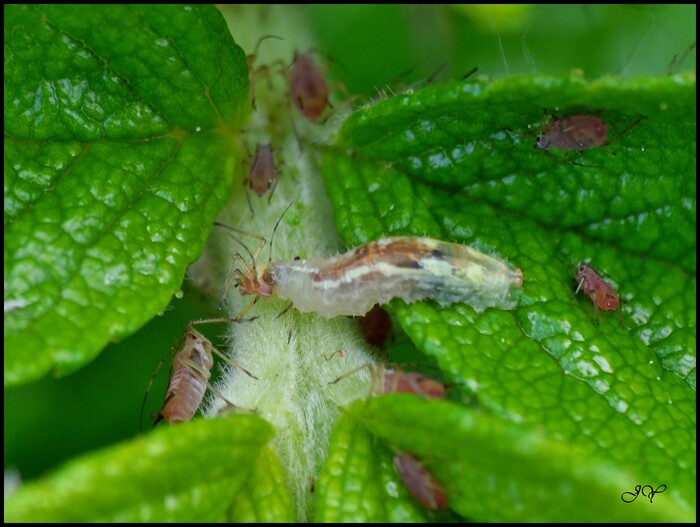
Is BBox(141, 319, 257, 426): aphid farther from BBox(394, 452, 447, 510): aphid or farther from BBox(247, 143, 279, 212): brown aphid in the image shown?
BBox(394, 452, 447, 510): aphid

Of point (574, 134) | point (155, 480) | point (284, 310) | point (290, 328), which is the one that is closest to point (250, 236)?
point (284, 310)

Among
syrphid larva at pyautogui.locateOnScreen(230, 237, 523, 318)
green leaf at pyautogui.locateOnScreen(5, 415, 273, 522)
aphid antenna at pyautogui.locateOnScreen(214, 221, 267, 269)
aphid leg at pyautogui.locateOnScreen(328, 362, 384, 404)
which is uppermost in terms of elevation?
aphid antenna at pyautogui.locateOnScreen(214, 221, 267, 269)

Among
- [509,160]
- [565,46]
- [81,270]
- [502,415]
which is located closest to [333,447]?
[502,415]

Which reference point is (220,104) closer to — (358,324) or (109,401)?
(358,324)

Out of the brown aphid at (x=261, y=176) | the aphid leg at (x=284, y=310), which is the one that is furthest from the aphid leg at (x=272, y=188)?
the aphid leg at (x=284, y=310)

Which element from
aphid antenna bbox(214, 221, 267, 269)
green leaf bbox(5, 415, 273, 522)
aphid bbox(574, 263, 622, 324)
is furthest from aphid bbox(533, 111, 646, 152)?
green leaf bbox(5, 415, 273, 522)

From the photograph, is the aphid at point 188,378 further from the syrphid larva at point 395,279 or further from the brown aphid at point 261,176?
the brown aphid at point 261,176

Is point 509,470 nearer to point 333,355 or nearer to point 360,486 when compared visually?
point 360,486
